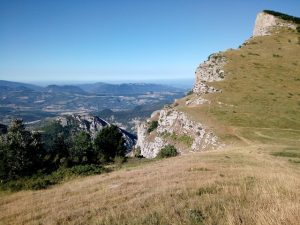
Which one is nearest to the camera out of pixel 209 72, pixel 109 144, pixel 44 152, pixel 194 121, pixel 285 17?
pixel 194 121

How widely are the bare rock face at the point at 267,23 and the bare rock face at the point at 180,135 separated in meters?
57.2

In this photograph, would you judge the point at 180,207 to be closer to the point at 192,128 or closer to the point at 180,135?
the point at 192,128

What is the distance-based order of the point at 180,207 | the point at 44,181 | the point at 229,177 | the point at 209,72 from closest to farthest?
the point at 180,207 → the point at 229,177 → the point at 44,181 → the point at 209,72

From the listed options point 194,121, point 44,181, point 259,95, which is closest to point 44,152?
point 194,121

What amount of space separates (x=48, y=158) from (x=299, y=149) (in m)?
58.2

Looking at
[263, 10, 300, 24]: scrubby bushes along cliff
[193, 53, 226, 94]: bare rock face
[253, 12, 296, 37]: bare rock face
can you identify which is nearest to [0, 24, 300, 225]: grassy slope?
[193, 53, 226, 94]: bare rock face

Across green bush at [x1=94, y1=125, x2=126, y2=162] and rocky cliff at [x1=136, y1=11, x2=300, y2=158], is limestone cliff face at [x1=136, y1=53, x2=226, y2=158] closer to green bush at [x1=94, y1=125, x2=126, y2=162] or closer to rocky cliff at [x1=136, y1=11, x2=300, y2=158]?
rocky cliff at [x1=136, y1=11, x2=300, y2=158]

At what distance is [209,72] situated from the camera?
97.3 meters

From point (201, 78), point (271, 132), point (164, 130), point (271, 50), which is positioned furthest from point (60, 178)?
point (271, 50)

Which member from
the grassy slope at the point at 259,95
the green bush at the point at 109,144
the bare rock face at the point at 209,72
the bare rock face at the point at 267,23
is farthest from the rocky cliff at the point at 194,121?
the green bush at the point at 109,144

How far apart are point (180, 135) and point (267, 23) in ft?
259

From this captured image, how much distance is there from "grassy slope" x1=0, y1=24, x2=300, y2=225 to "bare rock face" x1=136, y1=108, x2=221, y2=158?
90.7 inches

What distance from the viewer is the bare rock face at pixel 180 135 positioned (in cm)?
6365

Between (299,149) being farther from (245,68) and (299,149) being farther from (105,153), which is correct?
(105,153)
